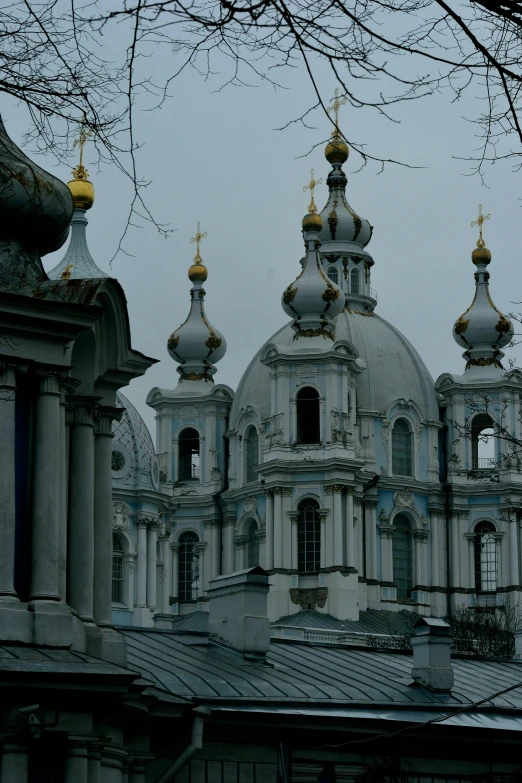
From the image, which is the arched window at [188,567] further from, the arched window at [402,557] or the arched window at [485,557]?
the arched window at [485,557]

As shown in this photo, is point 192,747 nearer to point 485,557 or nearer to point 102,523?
point 102,523

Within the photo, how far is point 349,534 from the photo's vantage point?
62.7 m

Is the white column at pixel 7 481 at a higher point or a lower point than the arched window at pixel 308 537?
lower

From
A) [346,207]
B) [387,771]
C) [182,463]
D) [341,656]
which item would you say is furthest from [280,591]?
[387,771]

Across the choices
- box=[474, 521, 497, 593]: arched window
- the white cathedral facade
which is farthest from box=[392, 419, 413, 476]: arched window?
box=[474, 521, 497, 593]: arched window

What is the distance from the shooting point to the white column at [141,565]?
5947 centimetres

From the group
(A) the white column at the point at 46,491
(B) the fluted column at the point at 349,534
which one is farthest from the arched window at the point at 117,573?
(A) the white column at the point at 46,491

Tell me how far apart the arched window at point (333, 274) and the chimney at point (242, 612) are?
155 ft

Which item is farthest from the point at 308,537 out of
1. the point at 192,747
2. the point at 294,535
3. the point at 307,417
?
the point at 192,747

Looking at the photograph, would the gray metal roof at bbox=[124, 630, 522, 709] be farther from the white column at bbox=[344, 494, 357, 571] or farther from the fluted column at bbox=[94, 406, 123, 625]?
the white column at bbox=[344, 494, 357, 571]

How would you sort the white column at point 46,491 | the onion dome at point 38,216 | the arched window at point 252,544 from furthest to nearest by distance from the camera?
the arched window at point 252,544 < the onion dome at point 38,216 < the white column at point 46,491

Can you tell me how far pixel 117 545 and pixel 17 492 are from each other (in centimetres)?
4338

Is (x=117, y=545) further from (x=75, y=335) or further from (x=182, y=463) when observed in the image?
(x=75, y=335)

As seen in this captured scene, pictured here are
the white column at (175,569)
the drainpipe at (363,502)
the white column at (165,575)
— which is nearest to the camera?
the white column at (165,575)
